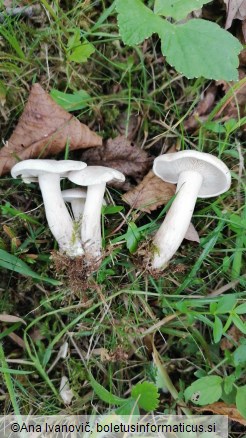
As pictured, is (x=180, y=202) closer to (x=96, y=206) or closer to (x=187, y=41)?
(x=96, y=206)

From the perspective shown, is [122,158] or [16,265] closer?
[16,265]

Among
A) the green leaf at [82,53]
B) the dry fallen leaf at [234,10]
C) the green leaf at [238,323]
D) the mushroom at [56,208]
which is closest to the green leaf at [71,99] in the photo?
the green leaf at [82,53]

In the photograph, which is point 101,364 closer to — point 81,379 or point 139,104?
point 81,379

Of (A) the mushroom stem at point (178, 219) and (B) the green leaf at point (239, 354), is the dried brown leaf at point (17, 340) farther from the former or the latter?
(B) the green leaf at point (239, 354)

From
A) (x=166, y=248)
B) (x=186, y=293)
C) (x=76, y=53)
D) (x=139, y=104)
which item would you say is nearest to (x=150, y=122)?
(x=139, y=104)

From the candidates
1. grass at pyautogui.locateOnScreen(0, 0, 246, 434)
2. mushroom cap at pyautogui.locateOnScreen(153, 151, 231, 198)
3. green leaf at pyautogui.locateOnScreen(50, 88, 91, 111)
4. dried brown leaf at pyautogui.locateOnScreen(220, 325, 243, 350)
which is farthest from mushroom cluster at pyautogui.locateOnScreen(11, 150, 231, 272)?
dried brown leaf at pyautogui.locateOnScreen(220, 325, 243, 350)


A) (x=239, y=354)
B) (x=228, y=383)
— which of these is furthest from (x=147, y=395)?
(x=239, y=354)

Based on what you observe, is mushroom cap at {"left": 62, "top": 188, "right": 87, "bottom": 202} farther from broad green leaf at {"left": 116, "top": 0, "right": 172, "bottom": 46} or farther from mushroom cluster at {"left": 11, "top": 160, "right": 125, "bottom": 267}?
broad green leaf at {"left": 116, "top": 0, "right": 172, "bottom": 46}
